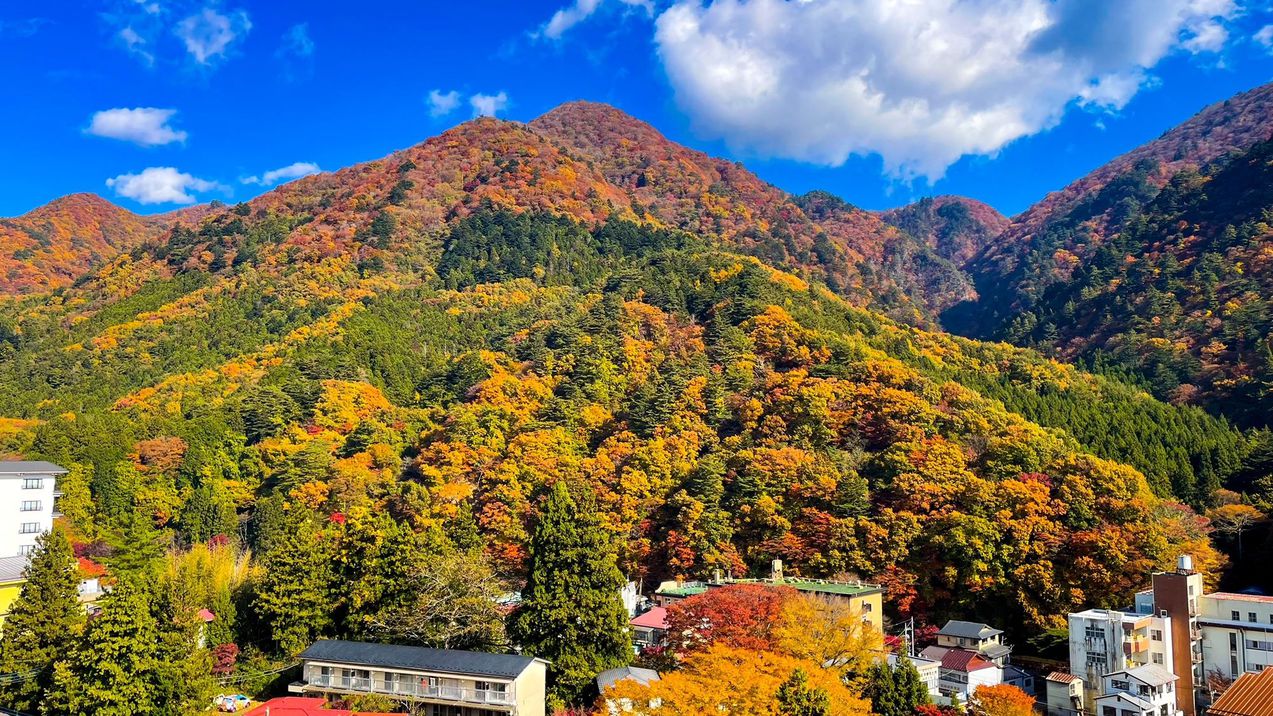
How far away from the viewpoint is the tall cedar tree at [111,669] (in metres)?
25.6

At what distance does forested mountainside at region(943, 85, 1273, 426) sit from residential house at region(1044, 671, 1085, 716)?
33.6 meters

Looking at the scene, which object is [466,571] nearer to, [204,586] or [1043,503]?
[204,586]

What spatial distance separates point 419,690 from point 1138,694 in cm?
2260

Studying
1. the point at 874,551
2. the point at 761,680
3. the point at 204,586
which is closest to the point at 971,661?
the point at 874,551

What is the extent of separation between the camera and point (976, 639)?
1331 inches

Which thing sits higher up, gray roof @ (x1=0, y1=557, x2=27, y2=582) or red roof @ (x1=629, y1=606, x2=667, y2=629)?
gray roof @ (x1=0, y1=557, x2=27, y2=582)

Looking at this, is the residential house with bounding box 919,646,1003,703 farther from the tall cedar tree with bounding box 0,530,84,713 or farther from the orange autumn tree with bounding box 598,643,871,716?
the tall cedar tree with bounding box 0,530,84,713

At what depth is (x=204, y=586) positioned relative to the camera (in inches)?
1505

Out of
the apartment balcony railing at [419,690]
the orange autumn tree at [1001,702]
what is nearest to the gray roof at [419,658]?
the apartment balcony railing at [419,690]

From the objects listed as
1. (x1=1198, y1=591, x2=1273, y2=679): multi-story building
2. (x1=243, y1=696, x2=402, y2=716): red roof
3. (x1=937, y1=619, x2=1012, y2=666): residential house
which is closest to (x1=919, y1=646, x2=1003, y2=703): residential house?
(x1=937, y1=619, x2=1012, y2=666): residential house

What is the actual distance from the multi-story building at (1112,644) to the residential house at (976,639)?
2.48 m

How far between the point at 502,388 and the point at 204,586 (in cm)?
2333

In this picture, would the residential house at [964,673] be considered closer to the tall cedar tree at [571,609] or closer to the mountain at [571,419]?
the mountain at [571,419]

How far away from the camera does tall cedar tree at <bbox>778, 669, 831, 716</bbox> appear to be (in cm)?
2327
